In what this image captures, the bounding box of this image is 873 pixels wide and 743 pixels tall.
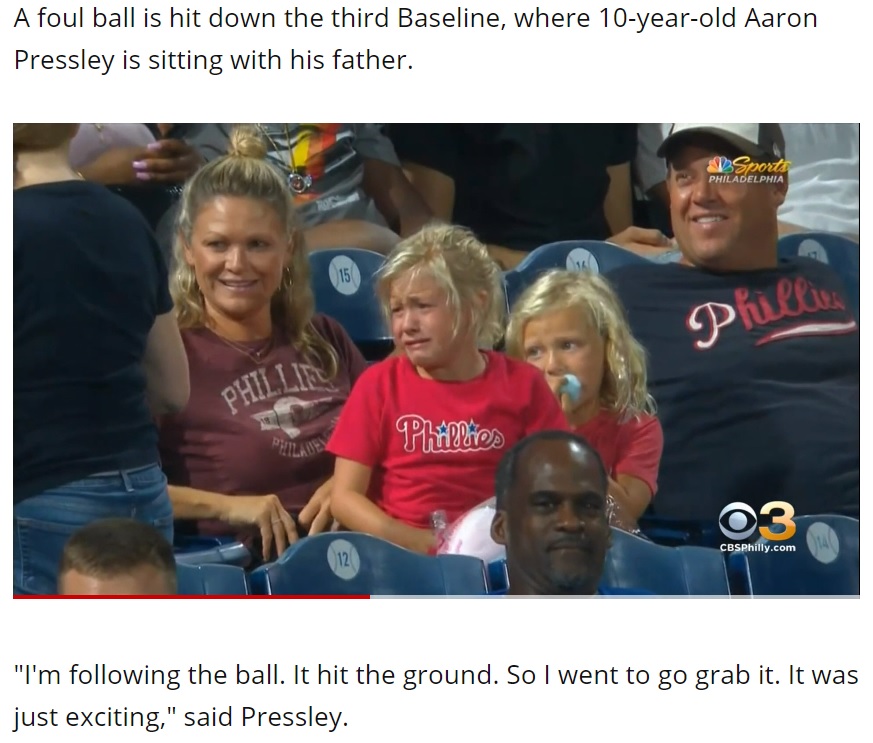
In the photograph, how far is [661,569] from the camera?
2.61 meters

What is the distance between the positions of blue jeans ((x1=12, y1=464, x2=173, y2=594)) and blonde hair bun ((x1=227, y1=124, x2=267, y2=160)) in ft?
1.92

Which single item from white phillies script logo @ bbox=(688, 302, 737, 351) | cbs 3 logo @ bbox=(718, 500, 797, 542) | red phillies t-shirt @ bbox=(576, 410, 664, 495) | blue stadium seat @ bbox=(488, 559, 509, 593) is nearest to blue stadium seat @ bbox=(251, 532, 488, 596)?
blue stadium seat @ bbox=(488, 559, 509, 593)

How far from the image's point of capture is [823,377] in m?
2.69

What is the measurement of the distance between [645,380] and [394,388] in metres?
0.44

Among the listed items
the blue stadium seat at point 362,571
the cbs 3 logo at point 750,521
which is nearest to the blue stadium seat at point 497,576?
the blue stadium seat at point 362,571

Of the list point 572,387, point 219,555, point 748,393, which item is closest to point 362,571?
point 219,555

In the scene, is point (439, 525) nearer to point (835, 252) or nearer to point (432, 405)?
point (432, 405)

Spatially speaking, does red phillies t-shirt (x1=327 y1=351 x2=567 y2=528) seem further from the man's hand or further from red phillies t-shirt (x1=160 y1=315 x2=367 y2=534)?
the man's hand

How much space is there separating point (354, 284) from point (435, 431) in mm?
292

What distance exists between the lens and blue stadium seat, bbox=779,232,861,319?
2701 millimetres

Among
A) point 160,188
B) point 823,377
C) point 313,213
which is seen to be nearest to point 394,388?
point 313,213

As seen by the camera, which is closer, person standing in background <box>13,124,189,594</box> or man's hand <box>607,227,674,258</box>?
person standing in background <box>13,124,189,594</box>
